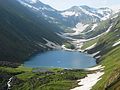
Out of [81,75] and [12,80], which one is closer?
[12,80]

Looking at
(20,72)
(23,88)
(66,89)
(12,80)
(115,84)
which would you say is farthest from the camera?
(20,72)

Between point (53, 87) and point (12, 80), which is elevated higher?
point (12, 80)

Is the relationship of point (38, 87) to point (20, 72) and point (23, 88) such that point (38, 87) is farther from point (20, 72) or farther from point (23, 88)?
point (20, 72)

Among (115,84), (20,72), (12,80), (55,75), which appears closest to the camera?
(115,84)

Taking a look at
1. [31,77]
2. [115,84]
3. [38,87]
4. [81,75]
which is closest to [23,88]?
[38,87]

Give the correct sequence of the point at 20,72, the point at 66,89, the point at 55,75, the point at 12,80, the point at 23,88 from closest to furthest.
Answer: the point at 66,89
the point at 23,88
the point at 12,80
the point at 55,75
the point at 20,72

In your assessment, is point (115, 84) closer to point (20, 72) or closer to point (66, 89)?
point (66, 89)

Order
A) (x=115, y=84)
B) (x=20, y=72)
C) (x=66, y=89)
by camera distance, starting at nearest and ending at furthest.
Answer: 1. (x=115, y=84)
2. (x=66, y=89)
3. (x=20, y=72)

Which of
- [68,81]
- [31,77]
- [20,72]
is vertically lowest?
[68,81]

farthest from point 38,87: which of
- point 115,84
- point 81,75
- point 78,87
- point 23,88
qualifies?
point 115,84
